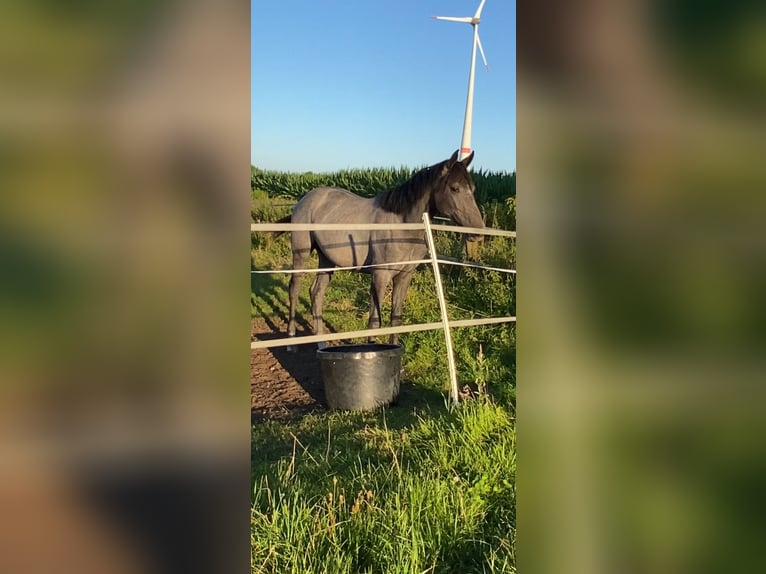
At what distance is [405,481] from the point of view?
5.99 ft

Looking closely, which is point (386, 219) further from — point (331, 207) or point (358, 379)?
point (358, 379)

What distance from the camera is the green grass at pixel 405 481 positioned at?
1.41 metres

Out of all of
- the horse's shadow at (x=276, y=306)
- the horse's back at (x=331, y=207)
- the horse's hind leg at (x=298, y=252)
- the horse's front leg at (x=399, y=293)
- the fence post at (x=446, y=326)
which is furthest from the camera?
the horse's shadow at (x=276, y=306)

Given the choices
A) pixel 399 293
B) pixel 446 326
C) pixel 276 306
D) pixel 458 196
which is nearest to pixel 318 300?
pixel 399 293

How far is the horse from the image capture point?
4.55m

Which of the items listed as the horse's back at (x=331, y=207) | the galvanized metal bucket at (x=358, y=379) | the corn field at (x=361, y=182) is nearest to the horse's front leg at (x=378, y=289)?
the horse's back at (x=331, y=207)

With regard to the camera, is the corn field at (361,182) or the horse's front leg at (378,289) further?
the corn field at (361,182)

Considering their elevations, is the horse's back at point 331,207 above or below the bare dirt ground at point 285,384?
above
